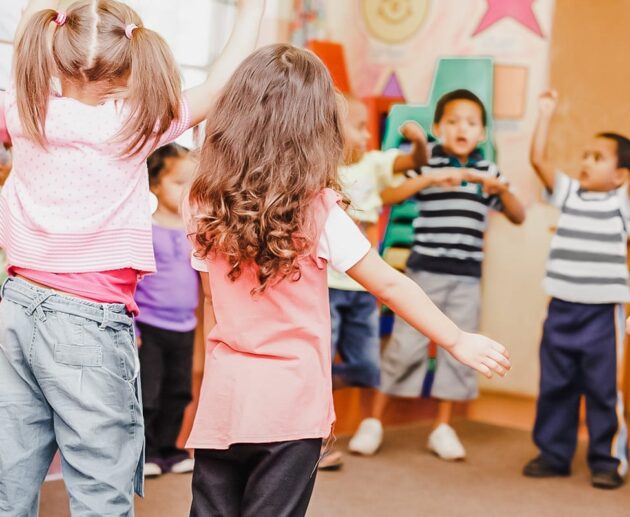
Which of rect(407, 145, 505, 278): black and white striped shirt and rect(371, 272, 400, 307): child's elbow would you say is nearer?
rect(371, 272, 400, 307): child's elbow

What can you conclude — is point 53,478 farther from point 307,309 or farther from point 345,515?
point 307,309

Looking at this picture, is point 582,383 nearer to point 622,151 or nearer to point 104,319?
point 622,151

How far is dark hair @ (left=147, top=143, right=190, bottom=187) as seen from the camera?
2.55 metres

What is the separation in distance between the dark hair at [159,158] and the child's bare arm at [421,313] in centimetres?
138

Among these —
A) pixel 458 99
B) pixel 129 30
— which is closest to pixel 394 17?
pixel 458 99

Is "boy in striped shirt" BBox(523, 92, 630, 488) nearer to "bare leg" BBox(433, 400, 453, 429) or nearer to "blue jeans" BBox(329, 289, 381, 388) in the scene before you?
"bare leg" BBox(433, 400, 453, 429)

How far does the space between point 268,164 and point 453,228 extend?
5.54 feet

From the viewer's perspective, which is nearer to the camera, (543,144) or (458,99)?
(543,144)

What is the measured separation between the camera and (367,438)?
9.23ft

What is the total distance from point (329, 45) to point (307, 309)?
247 centimetres

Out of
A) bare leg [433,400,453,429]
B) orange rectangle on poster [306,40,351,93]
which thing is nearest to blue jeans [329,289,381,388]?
bare leg [433,400,453,429]

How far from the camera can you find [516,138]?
3504mm

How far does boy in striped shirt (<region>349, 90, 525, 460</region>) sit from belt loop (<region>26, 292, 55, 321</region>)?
167cm

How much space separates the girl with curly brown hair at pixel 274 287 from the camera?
1270 millimetres
